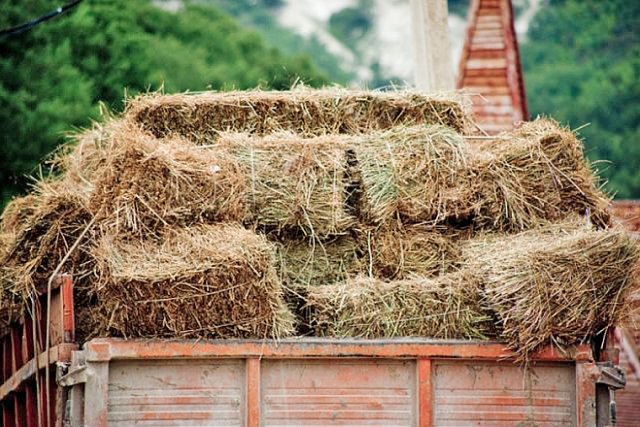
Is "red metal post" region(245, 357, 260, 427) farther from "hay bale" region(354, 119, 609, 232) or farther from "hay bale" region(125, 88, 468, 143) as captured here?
"hay bale" region(125, 88, 468, 143)

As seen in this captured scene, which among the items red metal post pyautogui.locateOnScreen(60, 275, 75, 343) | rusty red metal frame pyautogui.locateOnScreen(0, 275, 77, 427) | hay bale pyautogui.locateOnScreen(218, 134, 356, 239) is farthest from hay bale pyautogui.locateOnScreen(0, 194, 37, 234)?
hay bale pyautogui.locateOnScreen(218, 134, 356, 239)

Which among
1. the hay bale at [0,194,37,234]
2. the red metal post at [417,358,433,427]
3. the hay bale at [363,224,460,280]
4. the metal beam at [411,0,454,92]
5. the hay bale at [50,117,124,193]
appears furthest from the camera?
the metal beam at [411,0,454,92]

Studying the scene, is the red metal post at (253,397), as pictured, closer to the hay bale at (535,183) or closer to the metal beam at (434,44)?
the hay bale at (535,183)

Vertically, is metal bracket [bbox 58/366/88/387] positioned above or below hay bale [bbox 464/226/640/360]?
below

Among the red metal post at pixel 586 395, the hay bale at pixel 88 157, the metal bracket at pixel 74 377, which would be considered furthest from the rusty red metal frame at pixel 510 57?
the metal bracket at pixel 74 377

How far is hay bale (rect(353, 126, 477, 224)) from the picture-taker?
878 cm

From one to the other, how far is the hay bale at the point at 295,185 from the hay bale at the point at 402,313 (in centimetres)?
66

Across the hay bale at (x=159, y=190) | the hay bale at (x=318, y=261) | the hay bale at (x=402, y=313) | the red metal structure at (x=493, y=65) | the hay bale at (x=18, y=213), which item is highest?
the red metal structure at (x=493, y=65)

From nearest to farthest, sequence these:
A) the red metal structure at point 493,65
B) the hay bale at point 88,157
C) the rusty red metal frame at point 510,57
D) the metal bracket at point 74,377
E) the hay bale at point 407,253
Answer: the metal bracket at point 74,377 → the hay bale at point 407,253 → the hay bale at point 88,157 → the red metal structure at point 493,65 → the rusty red metal frame at point 510,57

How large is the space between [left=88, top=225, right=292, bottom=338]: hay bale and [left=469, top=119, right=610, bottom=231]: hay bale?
174cm

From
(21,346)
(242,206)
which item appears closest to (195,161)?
(242,206)

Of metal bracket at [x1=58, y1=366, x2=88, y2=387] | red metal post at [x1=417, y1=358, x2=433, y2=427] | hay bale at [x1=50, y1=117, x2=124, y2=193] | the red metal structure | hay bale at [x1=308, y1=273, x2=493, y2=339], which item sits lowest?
red metal post at [x1=417, y1=358, x2=433, y2=427]

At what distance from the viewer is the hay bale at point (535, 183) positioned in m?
8.80

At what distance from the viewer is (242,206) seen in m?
8.45
